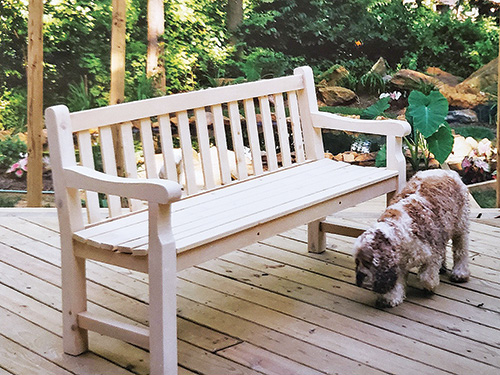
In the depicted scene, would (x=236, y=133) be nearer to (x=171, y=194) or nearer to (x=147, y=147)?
(x=147, y=147)

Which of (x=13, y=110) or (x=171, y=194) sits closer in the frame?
(x=171, y=194)

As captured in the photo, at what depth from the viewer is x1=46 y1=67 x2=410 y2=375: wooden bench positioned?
2.61 m

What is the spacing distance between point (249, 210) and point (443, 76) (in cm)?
296

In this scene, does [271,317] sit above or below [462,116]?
below

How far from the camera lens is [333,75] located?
18.5ft

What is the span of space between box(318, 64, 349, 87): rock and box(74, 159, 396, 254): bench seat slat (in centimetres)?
180

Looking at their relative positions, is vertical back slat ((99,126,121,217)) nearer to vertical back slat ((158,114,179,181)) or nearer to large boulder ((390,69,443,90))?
vertical back slat ((158,114,179,181))

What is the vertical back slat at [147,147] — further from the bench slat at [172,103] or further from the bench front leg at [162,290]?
the bench front leg at [162,290]

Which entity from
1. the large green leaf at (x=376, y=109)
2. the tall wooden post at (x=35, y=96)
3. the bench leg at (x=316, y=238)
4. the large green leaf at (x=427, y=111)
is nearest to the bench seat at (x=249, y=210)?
the bench leg at (x=316, y=238)

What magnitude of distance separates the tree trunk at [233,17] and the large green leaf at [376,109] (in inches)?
41.9

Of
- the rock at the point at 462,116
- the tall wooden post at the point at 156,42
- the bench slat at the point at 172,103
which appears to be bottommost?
the rock at the point at 462,116

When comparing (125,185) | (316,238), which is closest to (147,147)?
(125,185)

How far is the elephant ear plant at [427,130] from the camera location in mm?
5133

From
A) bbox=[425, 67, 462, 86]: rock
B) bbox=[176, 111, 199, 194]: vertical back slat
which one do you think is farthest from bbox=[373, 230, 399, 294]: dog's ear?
bbox=[425, 67, 462, 86]: rock
